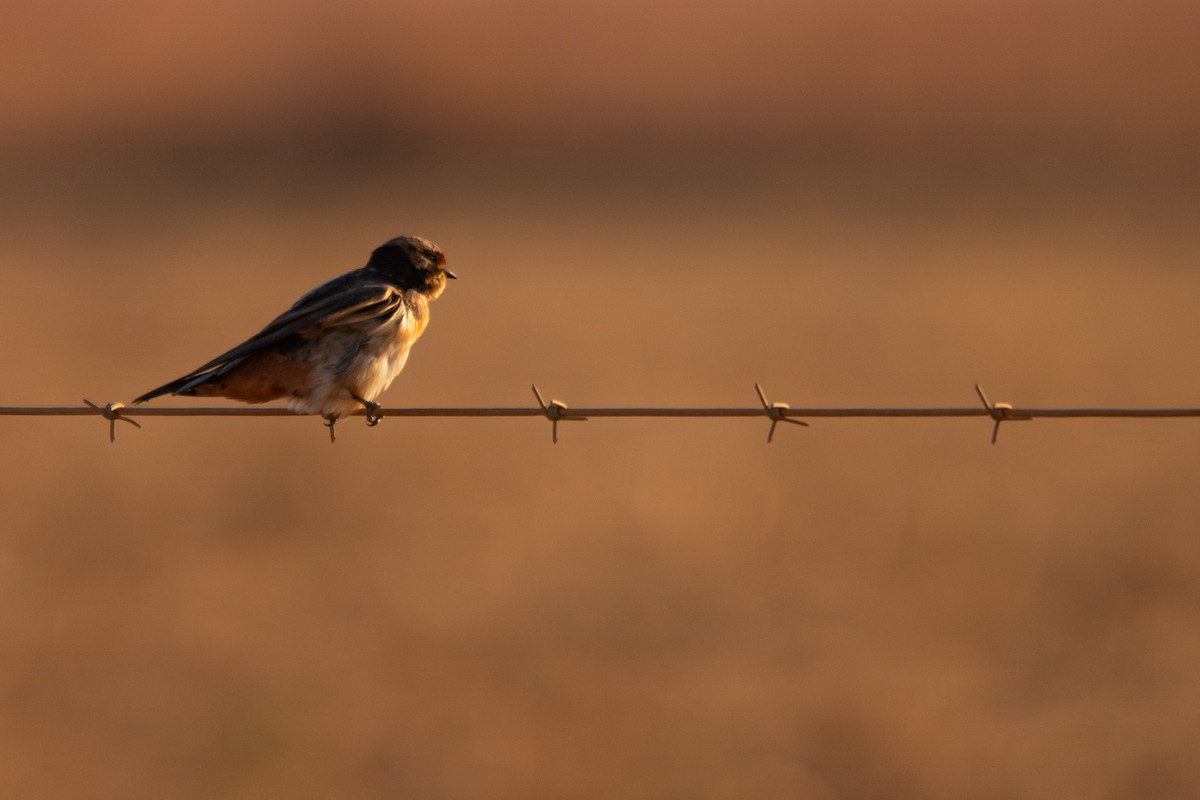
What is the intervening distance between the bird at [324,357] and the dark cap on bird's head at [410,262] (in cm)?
30

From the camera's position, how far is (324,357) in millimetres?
7625

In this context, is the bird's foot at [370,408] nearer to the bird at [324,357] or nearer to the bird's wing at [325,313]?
the bird at [324,357]

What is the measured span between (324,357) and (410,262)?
978 mm

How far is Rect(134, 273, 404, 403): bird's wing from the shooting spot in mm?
7426

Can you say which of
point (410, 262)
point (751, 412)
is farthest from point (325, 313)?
point (751, 412)

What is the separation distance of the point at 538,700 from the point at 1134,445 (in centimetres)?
806

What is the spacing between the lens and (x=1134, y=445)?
16.5m

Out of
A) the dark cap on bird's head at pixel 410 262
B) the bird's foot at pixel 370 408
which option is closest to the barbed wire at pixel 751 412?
the bird's foot at pixel 370 408

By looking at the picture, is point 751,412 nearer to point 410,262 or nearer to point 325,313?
point 325,313

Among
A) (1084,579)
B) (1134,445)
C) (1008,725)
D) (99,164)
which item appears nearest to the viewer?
(1008,725)

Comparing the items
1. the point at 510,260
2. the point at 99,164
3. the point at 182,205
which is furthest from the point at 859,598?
the point at 99,164

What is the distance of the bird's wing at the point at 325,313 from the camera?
7.43 metres

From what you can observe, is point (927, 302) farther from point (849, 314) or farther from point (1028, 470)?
point (1028, 470)

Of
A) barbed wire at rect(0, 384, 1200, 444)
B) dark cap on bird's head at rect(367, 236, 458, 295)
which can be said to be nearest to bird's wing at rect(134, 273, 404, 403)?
dark cap on bird's head at rect(367, 236, 458, 295)
